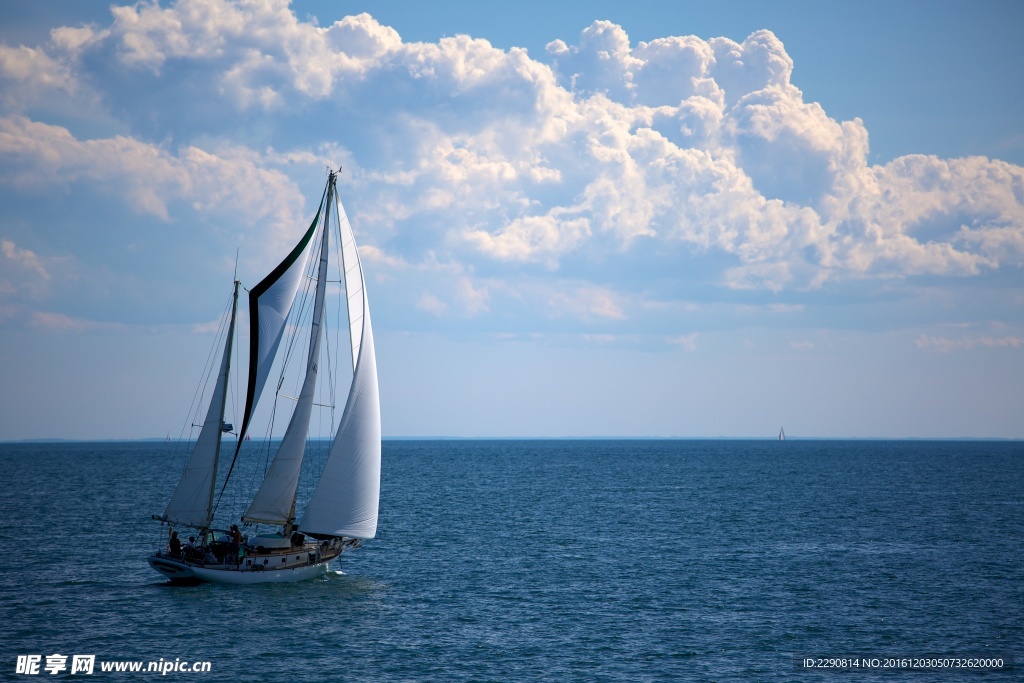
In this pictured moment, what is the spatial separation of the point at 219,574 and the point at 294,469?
629 cm

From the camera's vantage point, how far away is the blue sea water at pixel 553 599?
1430 inches

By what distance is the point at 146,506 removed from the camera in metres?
92.4

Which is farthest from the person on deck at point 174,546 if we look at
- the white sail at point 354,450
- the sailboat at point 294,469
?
the white sail at point 354,450

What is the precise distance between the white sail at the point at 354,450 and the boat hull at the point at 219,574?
119 inches

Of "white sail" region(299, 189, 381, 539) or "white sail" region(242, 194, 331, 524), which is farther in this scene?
"white sail" region(242, 194, 331, 524)

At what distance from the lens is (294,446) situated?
156 ft

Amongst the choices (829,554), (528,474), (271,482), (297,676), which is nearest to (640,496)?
(829,554)

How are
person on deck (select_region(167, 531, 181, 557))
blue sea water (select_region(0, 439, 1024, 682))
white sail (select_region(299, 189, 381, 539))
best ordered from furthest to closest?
person on deck (select_region(167, 531, 181, 557)) < white sail (select_region(299, 189, 381, 539)) < blue sea water (select_region(0, 439, 1024, 682))

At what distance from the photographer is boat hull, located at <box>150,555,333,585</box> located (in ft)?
153

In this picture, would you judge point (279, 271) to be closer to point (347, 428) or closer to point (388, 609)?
point (347, 428)

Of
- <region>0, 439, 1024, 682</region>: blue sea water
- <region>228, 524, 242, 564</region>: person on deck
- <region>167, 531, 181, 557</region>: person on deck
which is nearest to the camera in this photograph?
<region>0, 439, 1024, 682</region>: blue sea water

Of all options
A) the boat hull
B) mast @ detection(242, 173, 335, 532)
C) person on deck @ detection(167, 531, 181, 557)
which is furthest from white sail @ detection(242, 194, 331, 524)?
person on deck @ detection(167, 531, 181, 557)

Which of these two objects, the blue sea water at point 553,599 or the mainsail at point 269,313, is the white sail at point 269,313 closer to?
the mainsail at point 269,313

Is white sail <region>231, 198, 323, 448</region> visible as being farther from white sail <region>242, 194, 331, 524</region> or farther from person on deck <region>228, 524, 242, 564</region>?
person on deck <region>228, 524, 242, 564</region>
